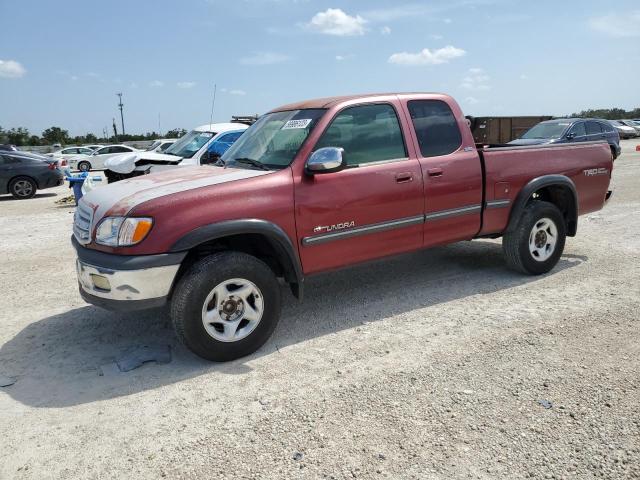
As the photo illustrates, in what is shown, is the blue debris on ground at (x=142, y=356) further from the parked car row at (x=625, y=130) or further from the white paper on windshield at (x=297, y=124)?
the parked car row at (x=625, y=130)

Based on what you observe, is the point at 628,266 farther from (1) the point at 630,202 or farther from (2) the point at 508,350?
(1) the point at 630,202

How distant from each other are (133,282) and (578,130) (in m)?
14.9

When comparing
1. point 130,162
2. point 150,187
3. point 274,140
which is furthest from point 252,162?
point 130,162

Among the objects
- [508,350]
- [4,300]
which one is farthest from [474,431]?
[4,300]

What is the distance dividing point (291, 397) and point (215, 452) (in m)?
0.66

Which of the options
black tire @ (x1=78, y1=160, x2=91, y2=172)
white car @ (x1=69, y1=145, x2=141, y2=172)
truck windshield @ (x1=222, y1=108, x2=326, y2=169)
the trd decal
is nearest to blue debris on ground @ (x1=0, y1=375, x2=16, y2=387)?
truck windshield @ (x1=222, y1=108, x2=326, y2=169)

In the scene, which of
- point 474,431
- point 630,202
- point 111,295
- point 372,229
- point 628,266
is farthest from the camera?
point 630,202

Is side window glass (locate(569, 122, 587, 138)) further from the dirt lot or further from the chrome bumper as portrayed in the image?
the chrome bumper

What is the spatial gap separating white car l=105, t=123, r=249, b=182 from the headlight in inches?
252

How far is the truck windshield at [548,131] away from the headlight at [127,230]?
13465mm

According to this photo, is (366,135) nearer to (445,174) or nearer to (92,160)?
(445,174)

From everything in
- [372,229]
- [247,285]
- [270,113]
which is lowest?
[247,285]

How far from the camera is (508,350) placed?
385 centimetres

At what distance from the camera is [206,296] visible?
3693mm
